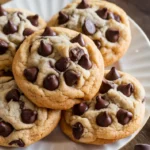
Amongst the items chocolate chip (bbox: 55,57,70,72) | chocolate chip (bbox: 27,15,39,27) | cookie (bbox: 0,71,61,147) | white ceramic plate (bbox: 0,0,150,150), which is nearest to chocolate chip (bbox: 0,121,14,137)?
cookie (bbox: 0,71,61,147)

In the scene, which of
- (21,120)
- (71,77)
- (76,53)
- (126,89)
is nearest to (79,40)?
(76,53)

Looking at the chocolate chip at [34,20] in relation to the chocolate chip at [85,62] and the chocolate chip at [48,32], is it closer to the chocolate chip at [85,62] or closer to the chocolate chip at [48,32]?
the chocolate chip at [48,32]

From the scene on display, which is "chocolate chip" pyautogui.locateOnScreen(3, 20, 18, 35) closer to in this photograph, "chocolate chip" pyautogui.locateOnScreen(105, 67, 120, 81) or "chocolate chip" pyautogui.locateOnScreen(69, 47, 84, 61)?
"chocolate chip" pyautogui.locateOnScreen(69, 47, 84, 61)

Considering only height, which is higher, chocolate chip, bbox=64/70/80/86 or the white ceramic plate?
chocolate chip, bbox=64/70/80/86

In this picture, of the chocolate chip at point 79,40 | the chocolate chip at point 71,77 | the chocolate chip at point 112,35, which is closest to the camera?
the chocolate chip at point 71,77

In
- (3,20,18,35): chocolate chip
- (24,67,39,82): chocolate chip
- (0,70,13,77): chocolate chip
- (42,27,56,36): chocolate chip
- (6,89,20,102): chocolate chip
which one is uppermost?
(42,27,56,36): chocolate chip

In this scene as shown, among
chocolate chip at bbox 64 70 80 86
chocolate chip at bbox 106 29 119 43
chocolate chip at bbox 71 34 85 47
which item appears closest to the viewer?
chocolate chip at bbox 64 70 80 86

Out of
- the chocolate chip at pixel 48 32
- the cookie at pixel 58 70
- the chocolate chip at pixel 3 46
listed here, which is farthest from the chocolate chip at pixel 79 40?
the chocolate chip at pixel 3 46

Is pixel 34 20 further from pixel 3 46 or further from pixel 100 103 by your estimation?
pixel 100 103
